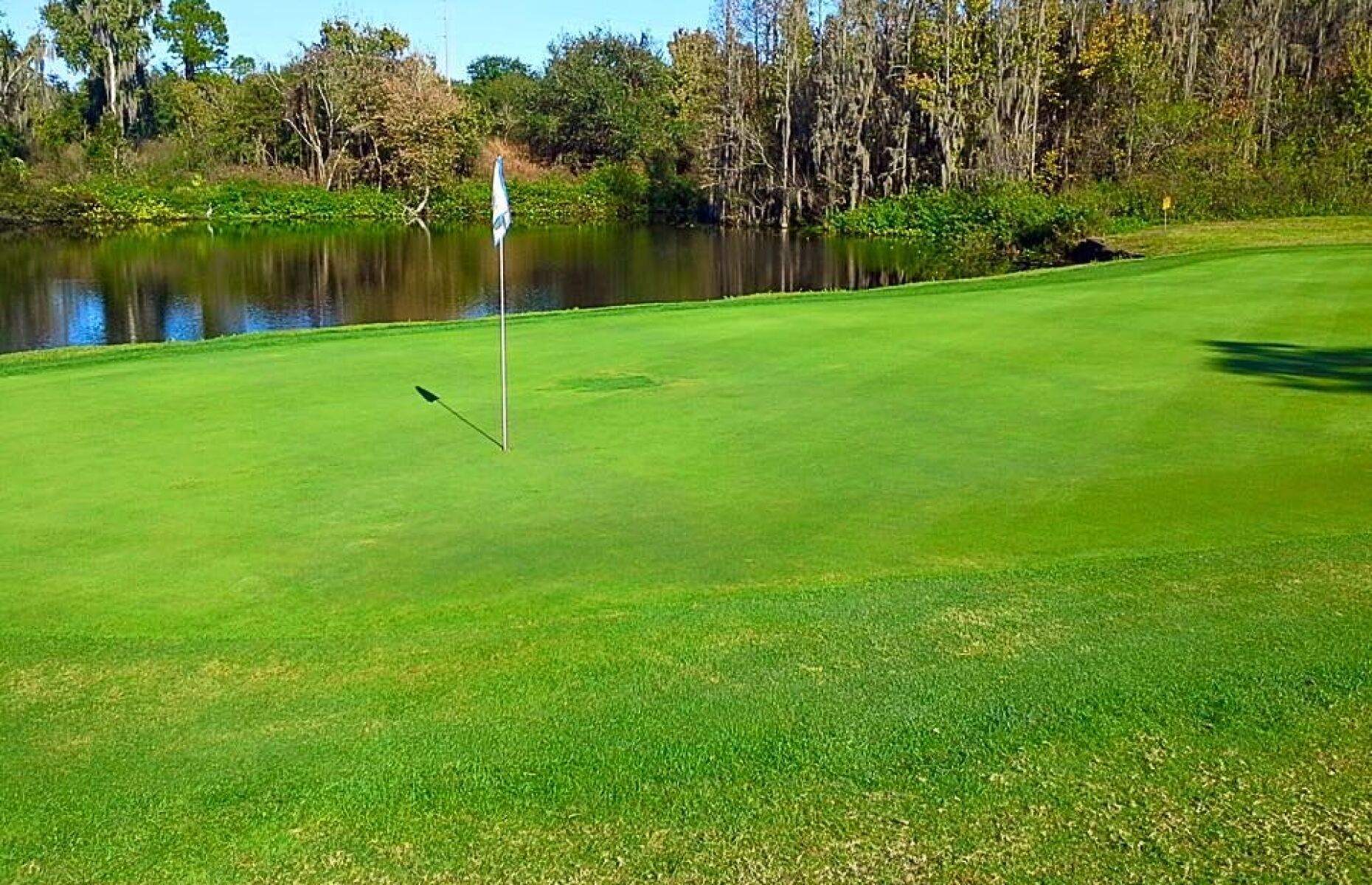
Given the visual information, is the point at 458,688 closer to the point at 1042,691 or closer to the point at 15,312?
the point at 1042,691

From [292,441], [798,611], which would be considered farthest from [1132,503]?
[292,441]

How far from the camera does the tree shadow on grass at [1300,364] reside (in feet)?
32.9

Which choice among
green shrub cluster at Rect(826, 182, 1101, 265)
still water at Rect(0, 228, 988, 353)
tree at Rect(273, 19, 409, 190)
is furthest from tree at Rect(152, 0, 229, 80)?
green shrub cluster at Rect(826, 182, 1101, 265)

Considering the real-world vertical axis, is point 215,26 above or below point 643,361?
above

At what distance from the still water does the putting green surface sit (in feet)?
52.3

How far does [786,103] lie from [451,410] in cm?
4779

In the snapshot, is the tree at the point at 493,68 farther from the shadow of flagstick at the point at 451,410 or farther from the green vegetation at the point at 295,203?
the shadow of flagstick at the point at 451,410

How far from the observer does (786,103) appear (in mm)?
54594

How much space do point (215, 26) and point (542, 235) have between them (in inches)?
1548

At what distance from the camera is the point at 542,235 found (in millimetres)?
49938

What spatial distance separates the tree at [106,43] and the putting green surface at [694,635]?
208 ft

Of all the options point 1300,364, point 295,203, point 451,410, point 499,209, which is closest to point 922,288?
point 1300,364

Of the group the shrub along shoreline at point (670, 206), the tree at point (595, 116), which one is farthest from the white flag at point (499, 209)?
the tree at point (595, 116)

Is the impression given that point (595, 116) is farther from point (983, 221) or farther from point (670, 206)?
point (983, 221)
